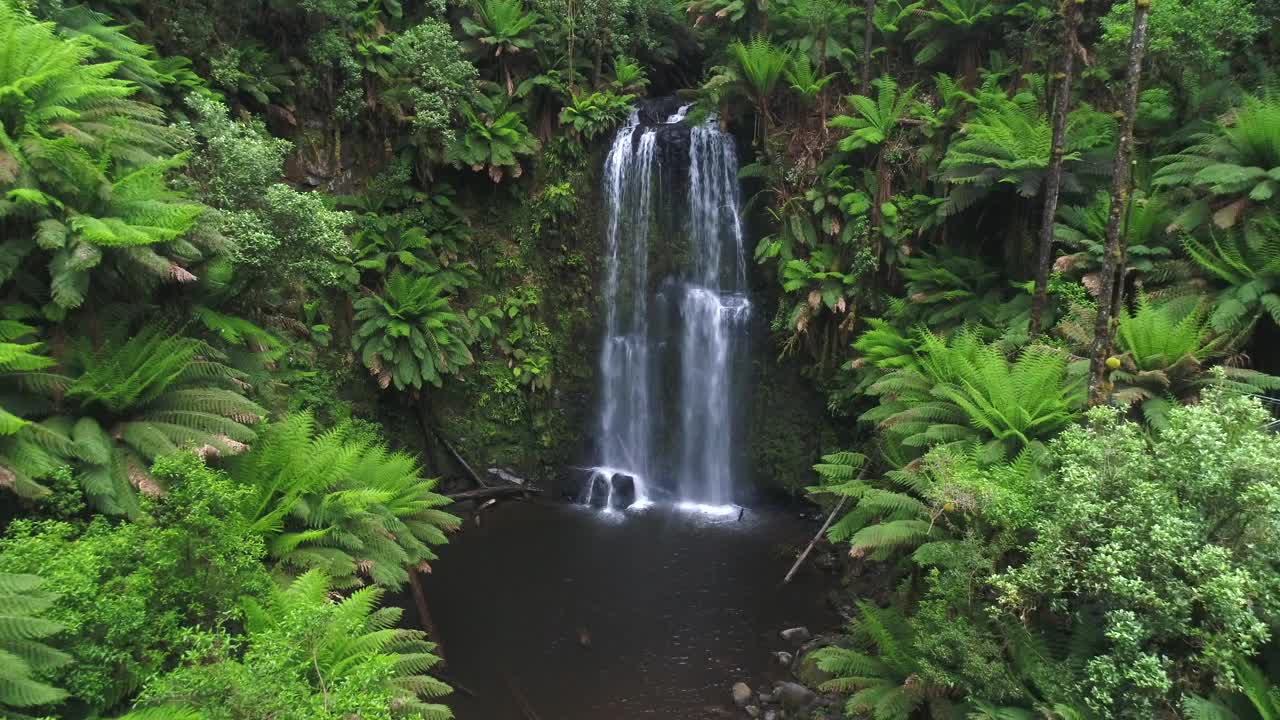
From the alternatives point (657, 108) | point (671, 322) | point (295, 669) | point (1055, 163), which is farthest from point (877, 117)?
point (295, 669)

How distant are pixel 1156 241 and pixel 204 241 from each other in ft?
35.5

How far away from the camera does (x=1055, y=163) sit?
339 inches

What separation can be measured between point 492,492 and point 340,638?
8768mm

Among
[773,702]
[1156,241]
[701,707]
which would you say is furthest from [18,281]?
[1156,241]

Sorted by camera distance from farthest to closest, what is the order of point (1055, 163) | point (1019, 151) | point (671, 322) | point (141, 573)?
point (671, 322), point (1019, 151), point (1055, 163), point (141, 573)

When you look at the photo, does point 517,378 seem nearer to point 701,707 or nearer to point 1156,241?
point 701,707

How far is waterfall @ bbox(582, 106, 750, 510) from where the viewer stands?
1481 cm

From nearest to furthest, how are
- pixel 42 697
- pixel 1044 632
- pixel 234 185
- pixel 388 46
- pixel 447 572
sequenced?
pixel 42 697 < pixel 1044 632 < pixel 234 185 < pixel 447 572 < pixel 388 46

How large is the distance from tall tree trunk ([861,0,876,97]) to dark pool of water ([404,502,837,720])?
820 centimetres

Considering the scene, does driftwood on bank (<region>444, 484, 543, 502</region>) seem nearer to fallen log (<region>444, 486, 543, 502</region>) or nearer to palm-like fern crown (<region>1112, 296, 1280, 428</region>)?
fallen log (<region>444, 486, 543, 502</region>)

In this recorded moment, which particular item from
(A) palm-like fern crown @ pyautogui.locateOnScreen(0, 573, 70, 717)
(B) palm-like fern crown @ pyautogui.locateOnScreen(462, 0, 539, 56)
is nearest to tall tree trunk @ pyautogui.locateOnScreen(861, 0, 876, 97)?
(B) palm-like fern crown @ pyautogui.locateOnScreen(462, 0, 539, 56)

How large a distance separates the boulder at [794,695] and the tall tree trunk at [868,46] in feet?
33.5

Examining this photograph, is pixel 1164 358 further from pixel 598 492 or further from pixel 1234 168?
pixel 598 492

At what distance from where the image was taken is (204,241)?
676 centimetres
